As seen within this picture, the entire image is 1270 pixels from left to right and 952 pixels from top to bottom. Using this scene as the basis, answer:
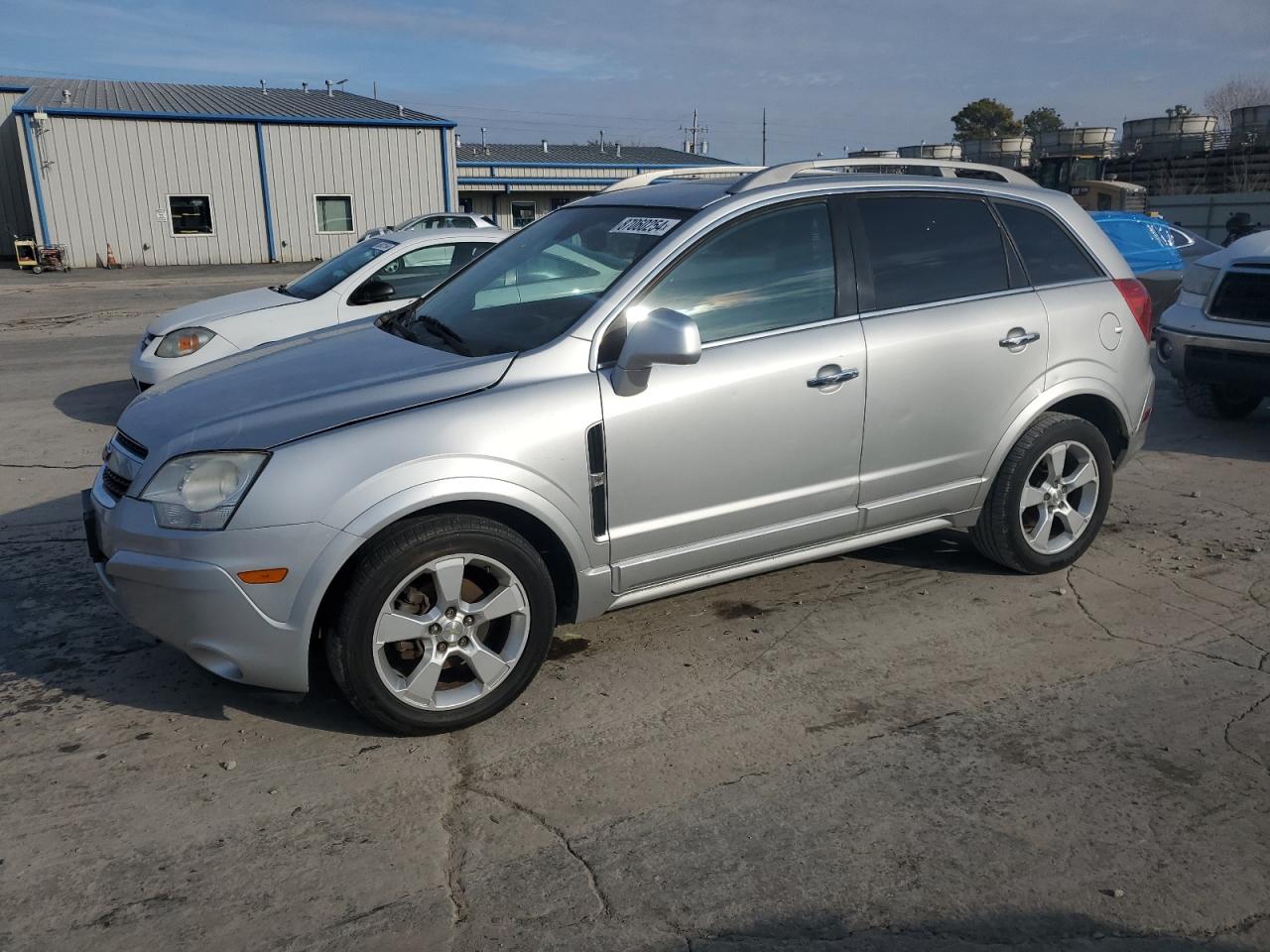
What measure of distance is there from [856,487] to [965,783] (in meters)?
1.43

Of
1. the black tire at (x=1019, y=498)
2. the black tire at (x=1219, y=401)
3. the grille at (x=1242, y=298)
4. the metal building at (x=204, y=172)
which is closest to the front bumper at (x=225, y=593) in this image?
the black tire at (x=1019, y=498)

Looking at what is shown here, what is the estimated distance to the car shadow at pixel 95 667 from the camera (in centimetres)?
382

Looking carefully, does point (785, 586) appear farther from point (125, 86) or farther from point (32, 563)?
point (125, 86)

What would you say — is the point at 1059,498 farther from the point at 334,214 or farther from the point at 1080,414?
the point at 334,214

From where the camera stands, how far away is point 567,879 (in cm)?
288

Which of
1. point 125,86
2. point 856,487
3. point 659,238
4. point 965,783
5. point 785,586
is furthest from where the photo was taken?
point 125,86

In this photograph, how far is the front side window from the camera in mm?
4062

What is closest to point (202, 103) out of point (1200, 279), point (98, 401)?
point (98, 401)

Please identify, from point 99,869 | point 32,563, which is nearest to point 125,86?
point 32,563

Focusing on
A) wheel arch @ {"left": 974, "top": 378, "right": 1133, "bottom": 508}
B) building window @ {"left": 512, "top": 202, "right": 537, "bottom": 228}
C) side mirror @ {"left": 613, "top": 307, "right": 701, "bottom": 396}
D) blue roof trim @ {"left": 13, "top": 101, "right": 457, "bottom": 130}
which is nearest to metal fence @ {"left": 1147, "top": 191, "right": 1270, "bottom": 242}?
blue roof trim @ {"left": 13, "top": 101, "right": 457, "bottom": 130}

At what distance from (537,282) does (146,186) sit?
106 ft

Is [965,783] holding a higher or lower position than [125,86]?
lower

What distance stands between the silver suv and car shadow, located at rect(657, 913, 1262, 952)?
4.46 ft

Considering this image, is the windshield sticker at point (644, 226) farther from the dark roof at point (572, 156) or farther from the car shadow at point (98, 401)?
the dark roof at point (572, 156)
